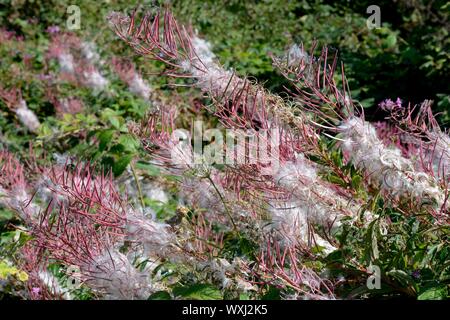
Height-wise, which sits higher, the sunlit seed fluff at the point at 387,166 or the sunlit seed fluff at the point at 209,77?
the sunlit seed fluff at the point at 209,77

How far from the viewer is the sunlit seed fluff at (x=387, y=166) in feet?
6.05

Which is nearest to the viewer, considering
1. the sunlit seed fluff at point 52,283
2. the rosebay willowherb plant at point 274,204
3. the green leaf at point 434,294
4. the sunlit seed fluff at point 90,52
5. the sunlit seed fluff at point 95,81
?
the green leaf at point 434,294

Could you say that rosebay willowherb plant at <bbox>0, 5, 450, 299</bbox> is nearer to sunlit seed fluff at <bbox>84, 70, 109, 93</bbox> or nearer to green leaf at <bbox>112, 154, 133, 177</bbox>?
green leaf at <bbox>112, 154, 133, 177</bbox>

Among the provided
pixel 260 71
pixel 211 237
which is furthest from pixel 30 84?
pixel 211 237

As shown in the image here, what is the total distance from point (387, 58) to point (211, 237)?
13.6 ft

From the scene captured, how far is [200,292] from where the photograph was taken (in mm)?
1898

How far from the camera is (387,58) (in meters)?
6.30

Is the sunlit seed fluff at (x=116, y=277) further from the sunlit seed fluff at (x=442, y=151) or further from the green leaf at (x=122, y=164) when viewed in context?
the green leaf at (x=122, y=164)

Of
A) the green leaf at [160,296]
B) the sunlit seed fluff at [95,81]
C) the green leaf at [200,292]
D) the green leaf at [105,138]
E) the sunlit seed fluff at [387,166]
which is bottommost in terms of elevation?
the green leaf at [160,296]

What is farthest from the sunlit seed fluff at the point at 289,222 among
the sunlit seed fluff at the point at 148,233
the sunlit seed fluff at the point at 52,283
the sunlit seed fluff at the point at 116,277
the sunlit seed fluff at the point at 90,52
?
the sunlit seed fluff at the point at 90,52

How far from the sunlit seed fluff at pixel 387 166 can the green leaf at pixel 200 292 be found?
508mm

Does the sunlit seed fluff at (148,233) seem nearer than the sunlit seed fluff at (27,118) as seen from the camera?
Yes

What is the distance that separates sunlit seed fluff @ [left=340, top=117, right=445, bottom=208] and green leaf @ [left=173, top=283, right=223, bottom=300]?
1.67 ft

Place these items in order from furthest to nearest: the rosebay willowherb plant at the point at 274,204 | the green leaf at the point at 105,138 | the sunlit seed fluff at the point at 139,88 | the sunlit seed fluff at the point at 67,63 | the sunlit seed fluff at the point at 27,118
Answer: the sunlit seed fluff at the point at 67,63 < the sunlit seed fluff at the point at 27,118 < the sunlit seed fluff at the point at 139,88 < the green leaf at the point at 105,138 < the rosebay willowherb plant at the point at 274,204
